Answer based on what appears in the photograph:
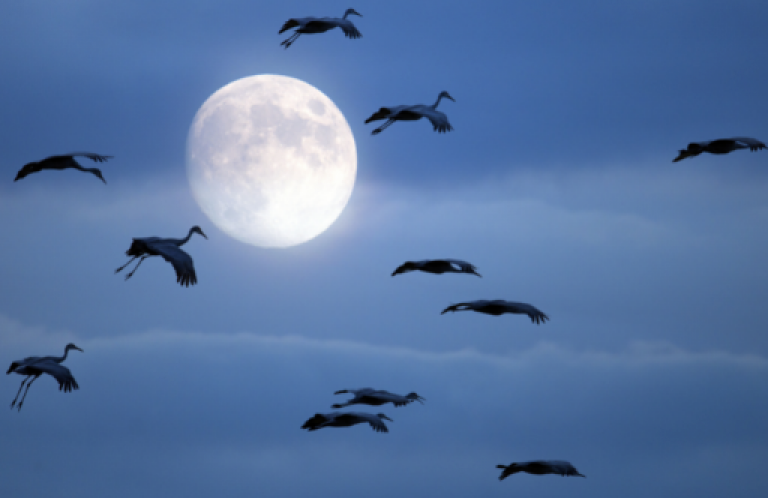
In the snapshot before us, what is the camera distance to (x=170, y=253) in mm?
50812

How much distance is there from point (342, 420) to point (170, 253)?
12.8 meters

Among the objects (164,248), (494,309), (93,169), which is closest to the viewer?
(164,248)

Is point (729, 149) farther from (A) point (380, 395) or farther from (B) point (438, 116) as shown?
(A) point (380, 395)

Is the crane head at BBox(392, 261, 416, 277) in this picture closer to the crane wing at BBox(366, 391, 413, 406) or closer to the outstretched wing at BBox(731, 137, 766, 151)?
the crane wing at BBox(366, 391, 413, 406)

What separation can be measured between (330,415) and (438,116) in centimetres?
1556

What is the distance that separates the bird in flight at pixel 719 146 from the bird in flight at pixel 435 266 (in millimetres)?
13157

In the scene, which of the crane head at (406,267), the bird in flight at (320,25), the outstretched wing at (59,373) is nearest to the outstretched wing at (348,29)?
the bird in flight at (320,25)

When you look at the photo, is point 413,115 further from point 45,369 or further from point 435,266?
point 45,369

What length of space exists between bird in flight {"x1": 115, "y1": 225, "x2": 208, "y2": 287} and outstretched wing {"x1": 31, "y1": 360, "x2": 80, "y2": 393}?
23.7 ft

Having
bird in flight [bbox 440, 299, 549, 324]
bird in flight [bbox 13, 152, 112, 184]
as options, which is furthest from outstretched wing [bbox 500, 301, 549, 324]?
bird in flight [bbox 13, 152, 112, 184]

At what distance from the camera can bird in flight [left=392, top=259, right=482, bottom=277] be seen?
5334 cm

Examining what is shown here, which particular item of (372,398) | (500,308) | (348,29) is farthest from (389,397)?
(348,29)

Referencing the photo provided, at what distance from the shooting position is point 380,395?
199 ft

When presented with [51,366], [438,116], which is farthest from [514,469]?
[51,366]
